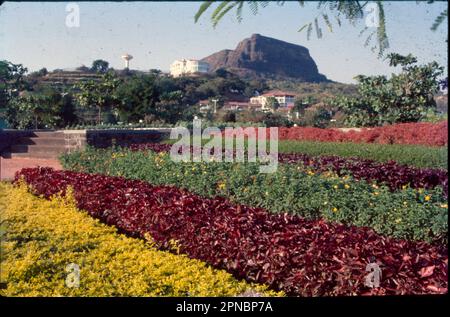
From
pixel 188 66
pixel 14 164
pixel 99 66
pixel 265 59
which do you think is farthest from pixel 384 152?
pixel 14 164

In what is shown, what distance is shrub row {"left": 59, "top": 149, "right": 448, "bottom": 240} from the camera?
374 cm

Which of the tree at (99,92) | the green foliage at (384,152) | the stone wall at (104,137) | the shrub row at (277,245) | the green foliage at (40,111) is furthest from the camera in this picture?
the green foliage at (384,152)

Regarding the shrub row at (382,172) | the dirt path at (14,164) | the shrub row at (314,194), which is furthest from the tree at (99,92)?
the shrub row at (382,172)

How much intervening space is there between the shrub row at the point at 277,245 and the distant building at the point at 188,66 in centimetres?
99

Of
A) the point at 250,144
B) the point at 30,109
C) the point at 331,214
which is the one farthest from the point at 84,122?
the point at 331,214

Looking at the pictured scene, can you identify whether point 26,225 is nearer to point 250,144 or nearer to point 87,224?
point 87,224

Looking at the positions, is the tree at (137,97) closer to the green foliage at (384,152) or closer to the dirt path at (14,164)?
the dirt path at (14,164)

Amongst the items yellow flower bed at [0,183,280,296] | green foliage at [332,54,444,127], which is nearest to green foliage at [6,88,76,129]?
yellow flower bed at [0,183,280,296]

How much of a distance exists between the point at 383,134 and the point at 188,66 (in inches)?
244

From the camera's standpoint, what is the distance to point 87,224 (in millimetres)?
3836

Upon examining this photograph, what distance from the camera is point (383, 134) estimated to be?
9164 millimetres

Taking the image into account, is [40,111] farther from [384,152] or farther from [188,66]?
[384,152]

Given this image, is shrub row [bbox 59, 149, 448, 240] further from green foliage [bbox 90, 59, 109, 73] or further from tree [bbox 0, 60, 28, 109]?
tree [bbox 0, 60, 28, 109]

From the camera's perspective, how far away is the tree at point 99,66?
3791mm
